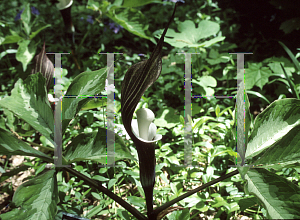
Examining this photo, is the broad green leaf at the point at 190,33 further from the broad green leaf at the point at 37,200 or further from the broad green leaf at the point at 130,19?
the broad green leaf at the point at 37,200

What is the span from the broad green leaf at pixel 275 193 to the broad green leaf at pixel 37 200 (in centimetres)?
51

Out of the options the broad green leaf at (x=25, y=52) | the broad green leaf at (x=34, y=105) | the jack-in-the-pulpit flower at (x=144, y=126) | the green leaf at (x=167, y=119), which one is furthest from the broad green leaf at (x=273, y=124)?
the broad green leaf at (x=25, y=52)

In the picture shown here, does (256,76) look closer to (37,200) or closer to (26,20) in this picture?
(37,200)

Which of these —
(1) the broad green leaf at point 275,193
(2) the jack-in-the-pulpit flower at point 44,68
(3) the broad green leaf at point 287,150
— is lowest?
(1) the broad green leaf at point 275,193

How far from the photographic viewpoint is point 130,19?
1.96 metres

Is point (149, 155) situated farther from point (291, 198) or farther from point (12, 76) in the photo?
point (12, 76)

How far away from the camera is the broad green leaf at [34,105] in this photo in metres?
0.84

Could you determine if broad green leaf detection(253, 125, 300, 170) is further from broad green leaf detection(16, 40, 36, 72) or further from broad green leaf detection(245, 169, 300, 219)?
broad green leaf detection(16, 40, 36, 72)

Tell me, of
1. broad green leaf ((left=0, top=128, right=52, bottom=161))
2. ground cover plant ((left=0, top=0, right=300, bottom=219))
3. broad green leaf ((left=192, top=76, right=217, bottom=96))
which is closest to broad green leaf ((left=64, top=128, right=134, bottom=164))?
ground cover plant ((left=0, top=0, right=300, bottom=219))

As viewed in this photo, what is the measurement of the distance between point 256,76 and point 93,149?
4.28 ft

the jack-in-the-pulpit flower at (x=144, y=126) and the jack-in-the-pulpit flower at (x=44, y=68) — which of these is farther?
the jack-in-the-pulpit flower at (x=44, y=68)

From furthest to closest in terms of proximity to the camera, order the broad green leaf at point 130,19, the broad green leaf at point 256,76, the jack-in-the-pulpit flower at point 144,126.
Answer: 1. the broad green leaf at point 130,19
2. the broad green leaf at point 256,76
3. the jack-in-the-pulpit flower at point 144,126

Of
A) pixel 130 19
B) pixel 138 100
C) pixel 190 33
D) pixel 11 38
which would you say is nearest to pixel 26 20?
pixel 11 38

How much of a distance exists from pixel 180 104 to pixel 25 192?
1298mm
